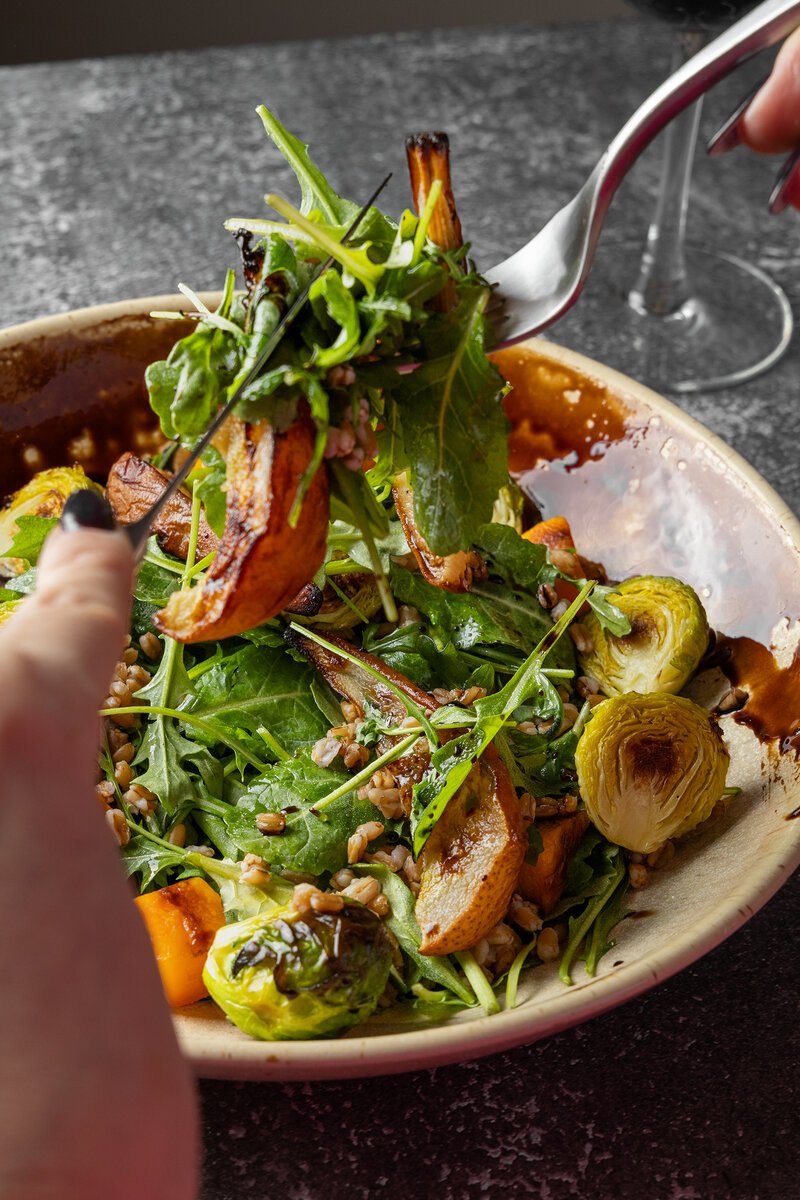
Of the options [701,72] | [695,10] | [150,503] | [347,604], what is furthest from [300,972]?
[695,10]

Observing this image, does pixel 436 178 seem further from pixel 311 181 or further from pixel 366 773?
pixel 366 773

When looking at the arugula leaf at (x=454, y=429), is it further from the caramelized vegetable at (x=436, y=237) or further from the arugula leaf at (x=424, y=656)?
the arugula leaf at (x=424, y=656)

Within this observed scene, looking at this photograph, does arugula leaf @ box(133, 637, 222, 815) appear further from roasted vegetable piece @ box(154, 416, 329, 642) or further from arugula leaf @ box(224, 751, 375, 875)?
roasted vegetable piece @ box(154, 416, 329, 642)

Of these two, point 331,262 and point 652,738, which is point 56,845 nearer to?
point 331,262

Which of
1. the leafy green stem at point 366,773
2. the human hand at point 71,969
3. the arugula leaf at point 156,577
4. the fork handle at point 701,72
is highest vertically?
the fork handle at point 701,72

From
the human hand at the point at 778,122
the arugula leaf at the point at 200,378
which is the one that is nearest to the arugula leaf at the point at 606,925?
the arugula leaf at the point at 200,378

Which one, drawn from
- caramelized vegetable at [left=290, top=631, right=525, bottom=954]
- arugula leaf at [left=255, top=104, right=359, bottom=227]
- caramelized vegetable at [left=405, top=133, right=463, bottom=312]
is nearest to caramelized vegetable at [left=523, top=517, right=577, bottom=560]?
caramelized vegetable at [left=290, top=631, right=525, bottom=954]

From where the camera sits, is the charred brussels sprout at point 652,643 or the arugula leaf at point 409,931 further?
the charred brussels sprout at point 652,643
